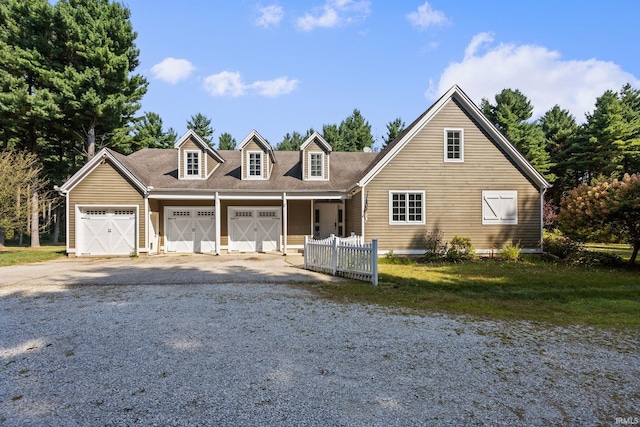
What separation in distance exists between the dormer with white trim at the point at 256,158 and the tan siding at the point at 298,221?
2196 mm

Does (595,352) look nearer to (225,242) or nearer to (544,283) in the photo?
(544,283)

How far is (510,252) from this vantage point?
49.8ft

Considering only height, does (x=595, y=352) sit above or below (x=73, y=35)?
below

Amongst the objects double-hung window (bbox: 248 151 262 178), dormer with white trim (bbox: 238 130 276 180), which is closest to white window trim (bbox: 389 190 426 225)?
dormer with white trim (bbox: 238 130 276 180)

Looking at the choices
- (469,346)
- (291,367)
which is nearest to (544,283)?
(469,346)

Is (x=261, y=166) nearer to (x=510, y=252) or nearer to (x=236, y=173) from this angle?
(x=236, y=173)

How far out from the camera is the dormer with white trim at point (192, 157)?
60.5 ft

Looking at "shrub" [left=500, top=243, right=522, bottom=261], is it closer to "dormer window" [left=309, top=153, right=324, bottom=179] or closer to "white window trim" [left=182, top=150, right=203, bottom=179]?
"dormer window" [left=309, top=153, right=324, bottom=179]

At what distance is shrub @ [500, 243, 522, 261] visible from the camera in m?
15.1

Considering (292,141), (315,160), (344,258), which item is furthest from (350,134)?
(344,258)

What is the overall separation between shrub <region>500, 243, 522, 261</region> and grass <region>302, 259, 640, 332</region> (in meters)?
2.25

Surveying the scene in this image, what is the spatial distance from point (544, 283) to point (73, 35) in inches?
1155

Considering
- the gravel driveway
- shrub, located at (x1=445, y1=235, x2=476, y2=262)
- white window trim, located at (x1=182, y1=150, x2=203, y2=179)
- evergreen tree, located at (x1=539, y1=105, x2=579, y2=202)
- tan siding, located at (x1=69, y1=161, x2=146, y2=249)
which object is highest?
evergreen tree, located at (x1=539, y1=105, x2=579, y2=202)

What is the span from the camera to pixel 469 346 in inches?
192
